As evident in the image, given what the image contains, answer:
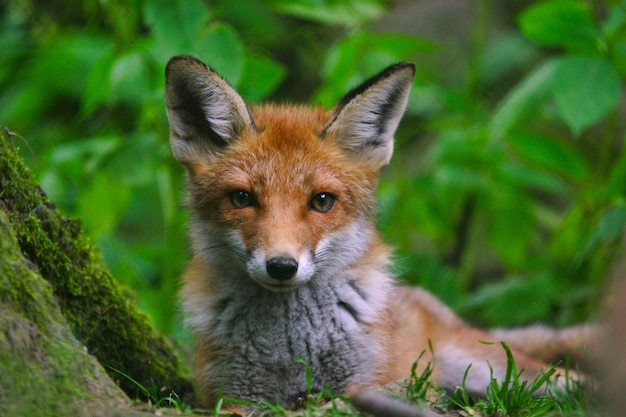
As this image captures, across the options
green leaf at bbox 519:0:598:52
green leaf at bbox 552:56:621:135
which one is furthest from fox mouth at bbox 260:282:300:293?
green leaf at bbox 519:0:598:52

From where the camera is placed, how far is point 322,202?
402 centimetres

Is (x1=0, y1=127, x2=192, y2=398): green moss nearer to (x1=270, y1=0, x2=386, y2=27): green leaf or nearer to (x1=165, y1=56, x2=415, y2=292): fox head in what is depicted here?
(x1=165, y1=56, x2=415, y2=292): fox head

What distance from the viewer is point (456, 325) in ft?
17.1

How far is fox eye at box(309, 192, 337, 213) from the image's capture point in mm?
3992

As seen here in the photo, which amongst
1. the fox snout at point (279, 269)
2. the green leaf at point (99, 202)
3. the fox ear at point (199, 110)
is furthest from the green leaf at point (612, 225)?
the green leaf at point (99, 202)

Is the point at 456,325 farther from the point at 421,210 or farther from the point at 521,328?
the point at 421,210

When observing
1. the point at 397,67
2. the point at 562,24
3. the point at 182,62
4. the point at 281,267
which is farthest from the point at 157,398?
the point at 562,24


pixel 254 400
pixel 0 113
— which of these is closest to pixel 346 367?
pixel 254 400

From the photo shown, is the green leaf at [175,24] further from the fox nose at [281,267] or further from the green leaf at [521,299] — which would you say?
the green leaf at [521,299]

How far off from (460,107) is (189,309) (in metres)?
3.86

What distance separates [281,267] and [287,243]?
141 mm

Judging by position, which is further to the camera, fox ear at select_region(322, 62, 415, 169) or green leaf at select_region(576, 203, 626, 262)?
green leaf at select_region(576, 203, 626, 262)

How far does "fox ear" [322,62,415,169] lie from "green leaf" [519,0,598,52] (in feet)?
4.79

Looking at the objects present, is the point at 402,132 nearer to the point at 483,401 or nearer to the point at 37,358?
the point at 483,401
